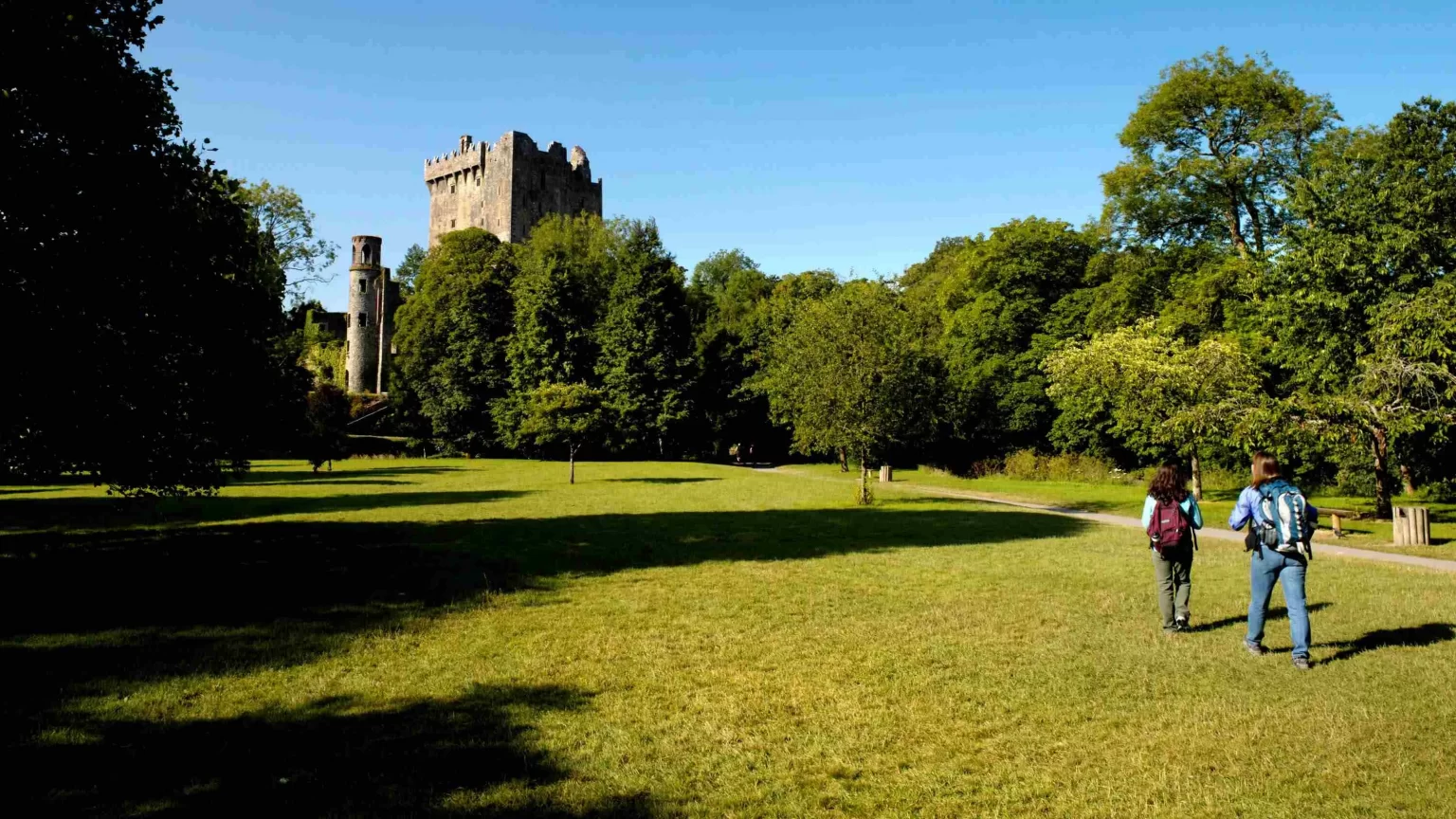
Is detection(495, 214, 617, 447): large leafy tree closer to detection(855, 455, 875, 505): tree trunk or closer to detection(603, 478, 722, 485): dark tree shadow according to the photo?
detection(603, 478, 722, 485): dark tree shadow

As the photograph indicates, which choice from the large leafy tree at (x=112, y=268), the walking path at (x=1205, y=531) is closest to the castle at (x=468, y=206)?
the walking path at (x=1205, y=531)

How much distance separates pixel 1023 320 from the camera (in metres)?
47.3

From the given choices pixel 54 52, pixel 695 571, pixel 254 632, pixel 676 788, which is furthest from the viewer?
pixel 695 571

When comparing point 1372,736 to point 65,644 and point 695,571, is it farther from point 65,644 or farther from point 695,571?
point 65,644

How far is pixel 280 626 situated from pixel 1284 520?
396 inches

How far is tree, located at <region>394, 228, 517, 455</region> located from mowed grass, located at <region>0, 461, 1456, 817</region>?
1650 inches

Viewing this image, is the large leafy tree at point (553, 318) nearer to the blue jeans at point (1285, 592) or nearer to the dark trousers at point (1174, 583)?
the dark trousers at point (1174, 583)

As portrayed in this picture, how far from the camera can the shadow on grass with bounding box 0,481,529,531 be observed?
18630 millimetres

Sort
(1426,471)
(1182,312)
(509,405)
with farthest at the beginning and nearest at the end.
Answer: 1. (509,405)
2. (1182,312)
3. (1426,471)

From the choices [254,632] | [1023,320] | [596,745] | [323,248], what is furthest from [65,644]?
[1023,320]

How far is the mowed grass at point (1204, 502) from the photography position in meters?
18.0

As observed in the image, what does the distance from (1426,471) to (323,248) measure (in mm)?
46753

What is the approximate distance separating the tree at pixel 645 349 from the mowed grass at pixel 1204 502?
43.7 feet

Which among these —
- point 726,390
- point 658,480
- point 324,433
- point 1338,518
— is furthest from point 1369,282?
point 726,390
